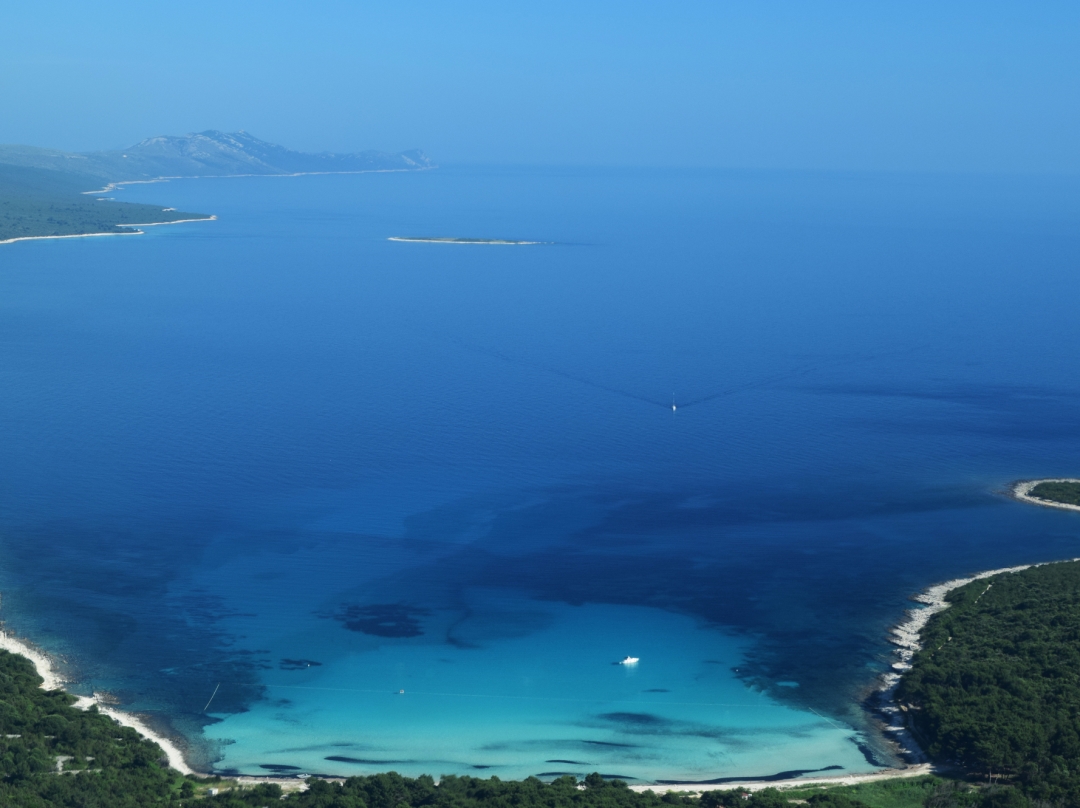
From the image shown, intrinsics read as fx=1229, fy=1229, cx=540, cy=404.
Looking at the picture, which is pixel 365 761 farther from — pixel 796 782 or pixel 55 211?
pixel 55 211

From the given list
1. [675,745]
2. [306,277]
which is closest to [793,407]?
[675,745]

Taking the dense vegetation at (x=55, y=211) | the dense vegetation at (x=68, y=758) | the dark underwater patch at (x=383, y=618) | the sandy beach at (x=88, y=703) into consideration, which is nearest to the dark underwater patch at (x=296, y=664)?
the dark underwater patch at (x=383, y=618)

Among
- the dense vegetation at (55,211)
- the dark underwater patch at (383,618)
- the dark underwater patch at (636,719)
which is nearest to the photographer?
the dark underwater patch at (636,719)

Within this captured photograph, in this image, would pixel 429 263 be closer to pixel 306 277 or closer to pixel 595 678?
pixel 306 277

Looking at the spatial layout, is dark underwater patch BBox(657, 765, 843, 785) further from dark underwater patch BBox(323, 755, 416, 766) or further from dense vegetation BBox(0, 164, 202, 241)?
dense vegetation BBox(0, 164, 202, 241)

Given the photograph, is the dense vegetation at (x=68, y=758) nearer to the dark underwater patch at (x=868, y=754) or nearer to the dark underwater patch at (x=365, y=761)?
the dark underwater patch at (x=365, y=761)
